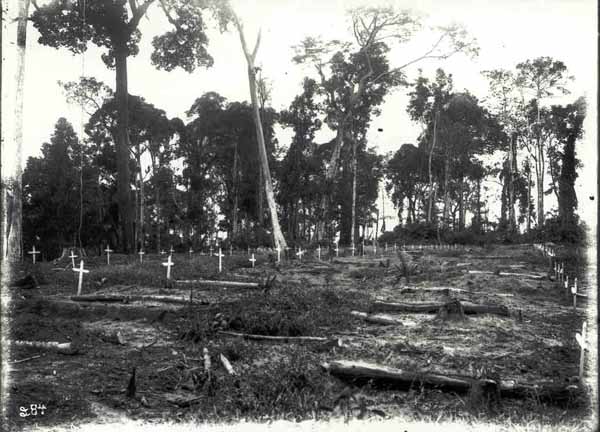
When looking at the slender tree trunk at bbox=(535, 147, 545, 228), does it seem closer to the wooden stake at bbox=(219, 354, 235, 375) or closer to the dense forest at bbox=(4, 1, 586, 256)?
the dense forest at bbox=(4, 1, 586, 256)

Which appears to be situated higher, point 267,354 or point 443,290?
point 443,290

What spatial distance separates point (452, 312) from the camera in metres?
8.87

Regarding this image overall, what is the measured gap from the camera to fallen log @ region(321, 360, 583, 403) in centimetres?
498

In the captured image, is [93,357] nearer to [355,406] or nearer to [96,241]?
[355,406]

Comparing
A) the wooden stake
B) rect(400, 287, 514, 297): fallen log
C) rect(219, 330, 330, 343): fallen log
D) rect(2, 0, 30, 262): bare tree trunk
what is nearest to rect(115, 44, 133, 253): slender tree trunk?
rect(2, 0, 30, 262): bare tree trunk

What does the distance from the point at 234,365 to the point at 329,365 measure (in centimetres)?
118

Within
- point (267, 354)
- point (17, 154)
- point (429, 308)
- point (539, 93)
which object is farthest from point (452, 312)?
point (539, 93)

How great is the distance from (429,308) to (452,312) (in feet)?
1.85

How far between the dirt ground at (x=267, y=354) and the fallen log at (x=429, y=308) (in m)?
0.15

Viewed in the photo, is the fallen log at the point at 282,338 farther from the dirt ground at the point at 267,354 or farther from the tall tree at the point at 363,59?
the tall tree at the point at 363,59

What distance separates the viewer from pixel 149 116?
35.9m

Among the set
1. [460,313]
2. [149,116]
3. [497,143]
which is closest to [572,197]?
[497,143]

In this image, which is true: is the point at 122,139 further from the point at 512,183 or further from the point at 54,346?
the point at 512,183

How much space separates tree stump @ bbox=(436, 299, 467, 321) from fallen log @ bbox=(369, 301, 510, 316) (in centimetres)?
17
